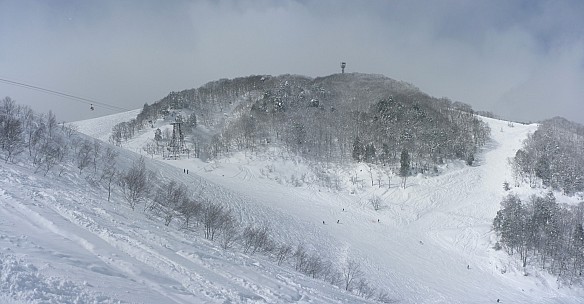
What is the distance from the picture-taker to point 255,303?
15.5 m

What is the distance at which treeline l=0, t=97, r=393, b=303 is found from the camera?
119 ft

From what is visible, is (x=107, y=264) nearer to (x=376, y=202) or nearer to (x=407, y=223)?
(x=407, y=223)

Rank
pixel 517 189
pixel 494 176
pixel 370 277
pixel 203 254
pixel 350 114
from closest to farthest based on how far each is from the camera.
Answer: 1. pixel 203 254
2. pixel 370 277
3. pixel 517 189
4. pixel 494 176
5. pixel 350 114

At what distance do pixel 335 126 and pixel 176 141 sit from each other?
56439 mm

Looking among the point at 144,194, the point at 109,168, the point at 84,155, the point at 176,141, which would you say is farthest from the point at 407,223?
the point at 176,141

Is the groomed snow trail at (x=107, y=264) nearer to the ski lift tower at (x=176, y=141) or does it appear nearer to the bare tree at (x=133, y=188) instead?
the bare tree at (x=133, y=188)

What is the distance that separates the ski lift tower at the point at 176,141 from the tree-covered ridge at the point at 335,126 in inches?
183

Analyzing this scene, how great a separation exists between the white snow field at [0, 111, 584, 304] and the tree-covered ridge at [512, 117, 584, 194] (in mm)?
3999

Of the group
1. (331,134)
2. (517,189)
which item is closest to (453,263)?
(517,189)

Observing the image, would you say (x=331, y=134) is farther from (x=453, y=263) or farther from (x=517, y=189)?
(x=453, y=263)

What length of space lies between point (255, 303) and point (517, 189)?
Answer: 94.8 meters

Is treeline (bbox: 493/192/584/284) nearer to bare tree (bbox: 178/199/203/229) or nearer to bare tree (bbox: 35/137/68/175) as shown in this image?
bare tree (bbox: 178/199/203/229)

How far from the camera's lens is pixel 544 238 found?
70062 millimetres

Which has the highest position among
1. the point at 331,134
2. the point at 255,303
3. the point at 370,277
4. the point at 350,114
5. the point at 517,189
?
the point at 350,114
